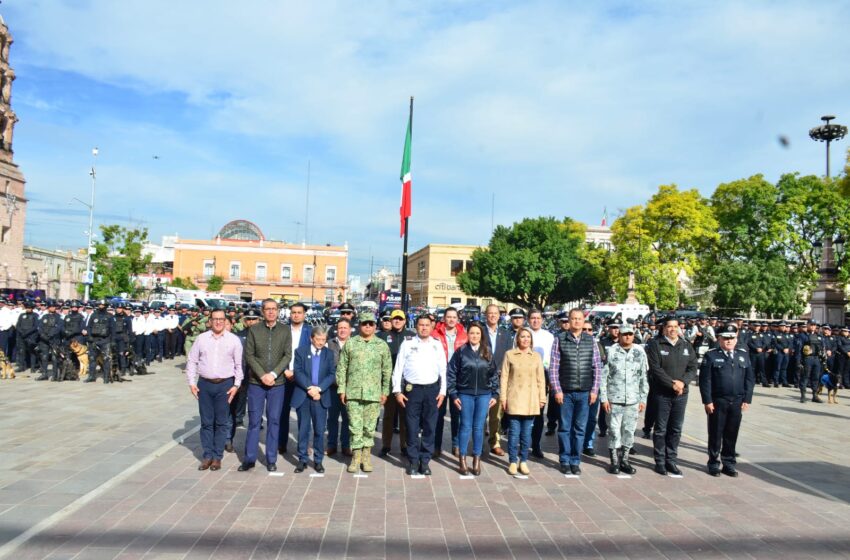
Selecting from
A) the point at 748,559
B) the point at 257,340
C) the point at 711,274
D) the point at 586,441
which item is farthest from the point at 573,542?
the point at 711,274

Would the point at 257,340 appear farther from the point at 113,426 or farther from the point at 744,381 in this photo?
the point at 744,381

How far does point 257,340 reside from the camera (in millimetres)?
7102

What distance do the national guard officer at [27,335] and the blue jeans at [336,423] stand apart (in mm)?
10953

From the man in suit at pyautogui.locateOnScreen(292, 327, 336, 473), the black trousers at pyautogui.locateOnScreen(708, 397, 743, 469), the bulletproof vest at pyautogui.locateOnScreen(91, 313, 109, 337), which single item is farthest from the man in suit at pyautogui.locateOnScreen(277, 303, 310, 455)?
the bulletproof vest at pyautogui.locateOnScreen(91, 313, 109, 337)

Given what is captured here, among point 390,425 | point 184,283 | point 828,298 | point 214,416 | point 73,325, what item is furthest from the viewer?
point 184,283

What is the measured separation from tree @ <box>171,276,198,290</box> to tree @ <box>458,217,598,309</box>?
32.8m

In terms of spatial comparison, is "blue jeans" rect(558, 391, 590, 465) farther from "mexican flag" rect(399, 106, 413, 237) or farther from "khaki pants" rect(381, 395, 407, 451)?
"mexican flag" rect(399, 106, 413, 237)

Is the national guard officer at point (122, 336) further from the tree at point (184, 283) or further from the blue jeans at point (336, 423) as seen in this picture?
the tree at point (184, 283)

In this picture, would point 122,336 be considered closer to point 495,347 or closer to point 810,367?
point 495,347

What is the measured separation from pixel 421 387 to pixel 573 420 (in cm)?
183

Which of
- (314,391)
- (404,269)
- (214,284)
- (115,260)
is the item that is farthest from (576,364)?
(214,284)

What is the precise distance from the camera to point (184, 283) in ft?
233

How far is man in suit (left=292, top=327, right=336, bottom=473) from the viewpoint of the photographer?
7059 millimetres

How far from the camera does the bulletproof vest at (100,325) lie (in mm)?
13969
